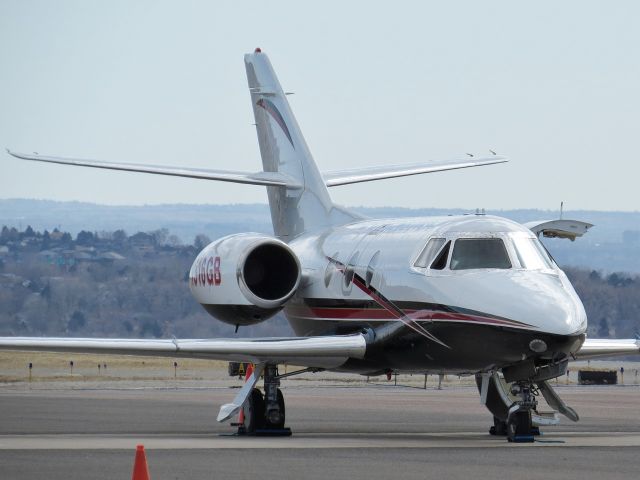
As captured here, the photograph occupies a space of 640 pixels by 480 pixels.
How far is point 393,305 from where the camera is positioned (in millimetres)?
22969

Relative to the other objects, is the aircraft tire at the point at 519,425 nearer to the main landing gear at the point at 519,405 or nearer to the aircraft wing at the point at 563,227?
the main landing gear at the point at 519,405

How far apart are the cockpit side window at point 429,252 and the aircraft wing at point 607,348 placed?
3023mm

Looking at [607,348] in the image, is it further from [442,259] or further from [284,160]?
[284,160]

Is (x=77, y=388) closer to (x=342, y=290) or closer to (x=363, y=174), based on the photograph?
(x=363, y=174)

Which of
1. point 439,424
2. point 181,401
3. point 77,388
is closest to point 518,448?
point 439,424

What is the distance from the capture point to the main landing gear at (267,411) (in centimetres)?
2389

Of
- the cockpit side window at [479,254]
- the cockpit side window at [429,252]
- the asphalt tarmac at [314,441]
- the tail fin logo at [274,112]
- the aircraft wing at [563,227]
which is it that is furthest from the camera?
the tail fin logo at [274,112]

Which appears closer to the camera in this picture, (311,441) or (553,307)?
(553,307)

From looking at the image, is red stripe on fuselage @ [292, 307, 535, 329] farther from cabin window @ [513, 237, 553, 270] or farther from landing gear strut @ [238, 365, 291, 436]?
landing gear strut @ [238, 365, 291, 436]

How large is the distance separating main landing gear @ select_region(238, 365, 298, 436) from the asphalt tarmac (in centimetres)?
56

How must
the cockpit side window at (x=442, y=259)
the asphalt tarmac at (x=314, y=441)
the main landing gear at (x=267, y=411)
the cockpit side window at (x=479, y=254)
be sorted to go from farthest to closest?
the main landing gear at (x=267, y=411), the cockpit side window at (x=442, y=259), the cockpit side window at (x=479, y=254), the asphalt tarmac at (x=314, y=441)

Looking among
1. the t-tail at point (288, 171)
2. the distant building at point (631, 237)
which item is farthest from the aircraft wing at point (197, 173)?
the distant building at point (631, 237)

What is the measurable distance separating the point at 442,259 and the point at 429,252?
0.38 metres

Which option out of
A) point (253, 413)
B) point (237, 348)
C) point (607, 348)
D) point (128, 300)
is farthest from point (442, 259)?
point (128, 300)
